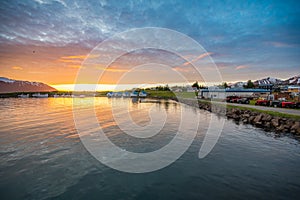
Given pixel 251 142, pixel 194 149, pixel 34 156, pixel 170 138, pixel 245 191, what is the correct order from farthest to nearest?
1. pixel 170 138
2. pixel 251 142
3. pixel 194 149
4. pixel 34 156
5. pixel 245 191

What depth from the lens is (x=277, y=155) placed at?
10.1 meters

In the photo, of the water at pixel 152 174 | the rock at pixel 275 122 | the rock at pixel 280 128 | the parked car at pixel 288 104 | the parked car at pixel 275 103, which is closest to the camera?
the water at pixel 152 174

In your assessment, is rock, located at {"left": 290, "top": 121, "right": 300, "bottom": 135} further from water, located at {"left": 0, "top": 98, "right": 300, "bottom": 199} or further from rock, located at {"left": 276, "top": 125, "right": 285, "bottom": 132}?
water, located at {"left": 0, "top": 98, "right": 300, "bottom": 199}

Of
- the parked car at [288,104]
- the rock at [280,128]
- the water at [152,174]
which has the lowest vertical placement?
the water at [152,174]

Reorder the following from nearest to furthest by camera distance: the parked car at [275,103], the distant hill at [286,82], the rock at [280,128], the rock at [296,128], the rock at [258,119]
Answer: the rock at [296,128]
the rock at [280,128]
the rock at [258,119]
the parked car at [275,103]
the distant hill at [286,82]

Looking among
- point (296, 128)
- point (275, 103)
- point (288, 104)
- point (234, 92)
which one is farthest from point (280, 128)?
point (234, 92)

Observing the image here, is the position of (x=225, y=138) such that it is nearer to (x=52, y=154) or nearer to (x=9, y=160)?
(x=52, y=154)

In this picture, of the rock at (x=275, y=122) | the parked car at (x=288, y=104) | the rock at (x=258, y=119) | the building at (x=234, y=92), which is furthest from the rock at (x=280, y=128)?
the building at (x=234, y=92)

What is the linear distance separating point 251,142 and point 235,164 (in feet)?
17.5

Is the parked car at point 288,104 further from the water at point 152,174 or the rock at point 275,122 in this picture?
the water at point 152,174

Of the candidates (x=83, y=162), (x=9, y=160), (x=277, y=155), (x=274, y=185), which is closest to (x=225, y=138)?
(x=277, y=155)

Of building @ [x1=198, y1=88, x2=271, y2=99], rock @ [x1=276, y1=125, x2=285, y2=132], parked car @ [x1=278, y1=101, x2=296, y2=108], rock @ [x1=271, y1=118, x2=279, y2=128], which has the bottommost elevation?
rock @ [x1=276, y1=125, x2=285, y2=132]

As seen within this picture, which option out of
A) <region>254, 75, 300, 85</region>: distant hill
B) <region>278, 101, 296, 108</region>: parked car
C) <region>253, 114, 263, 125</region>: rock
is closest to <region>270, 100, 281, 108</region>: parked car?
<region>278, 101, 296, 108</region>: parked car

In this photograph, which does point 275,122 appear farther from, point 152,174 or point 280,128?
point 152,174
